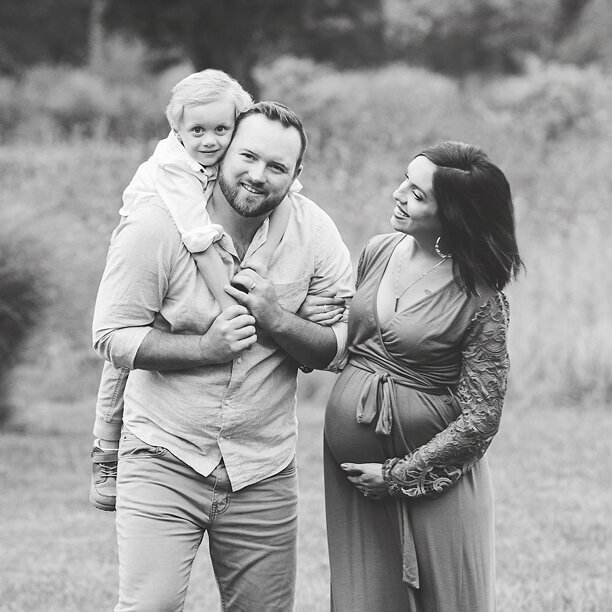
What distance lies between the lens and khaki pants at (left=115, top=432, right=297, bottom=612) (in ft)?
11.3

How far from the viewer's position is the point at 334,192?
42.6 ft

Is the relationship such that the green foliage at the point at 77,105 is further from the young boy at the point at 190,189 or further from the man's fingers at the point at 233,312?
the man's fingers at the point at 233,312

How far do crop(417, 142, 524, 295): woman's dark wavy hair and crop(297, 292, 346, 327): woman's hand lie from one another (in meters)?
0.43

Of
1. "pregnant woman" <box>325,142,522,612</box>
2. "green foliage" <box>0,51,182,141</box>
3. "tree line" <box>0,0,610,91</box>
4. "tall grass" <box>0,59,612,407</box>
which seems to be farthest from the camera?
"green foliage" <box>0,51,182,141</box>

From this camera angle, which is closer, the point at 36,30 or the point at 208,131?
the point at 208,131

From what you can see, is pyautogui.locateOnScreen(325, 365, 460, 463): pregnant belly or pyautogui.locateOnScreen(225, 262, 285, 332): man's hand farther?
pyautogui.locateOnScreen(325, 365, 460, 463): pregnant belly

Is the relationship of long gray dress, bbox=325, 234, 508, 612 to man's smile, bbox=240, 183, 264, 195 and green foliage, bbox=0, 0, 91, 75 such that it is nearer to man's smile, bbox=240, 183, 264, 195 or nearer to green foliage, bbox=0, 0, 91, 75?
man's smile, bbox=240, 183, 264, 195

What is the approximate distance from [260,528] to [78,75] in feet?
78.3

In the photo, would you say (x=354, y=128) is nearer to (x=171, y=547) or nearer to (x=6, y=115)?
(x=6, y=115)

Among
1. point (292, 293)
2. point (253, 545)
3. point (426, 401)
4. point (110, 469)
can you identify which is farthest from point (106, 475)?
point (426, 401)

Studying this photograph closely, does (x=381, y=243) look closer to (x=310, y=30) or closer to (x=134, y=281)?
(x=134, y=281)

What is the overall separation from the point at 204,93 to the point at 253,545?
147cm

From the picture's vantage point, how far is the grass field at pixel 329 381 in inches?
238

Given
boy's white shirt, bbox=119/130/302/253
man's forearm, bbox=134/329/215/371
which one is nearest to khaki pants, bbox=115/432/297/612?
man's forearm, bbox=134/329/215/371
